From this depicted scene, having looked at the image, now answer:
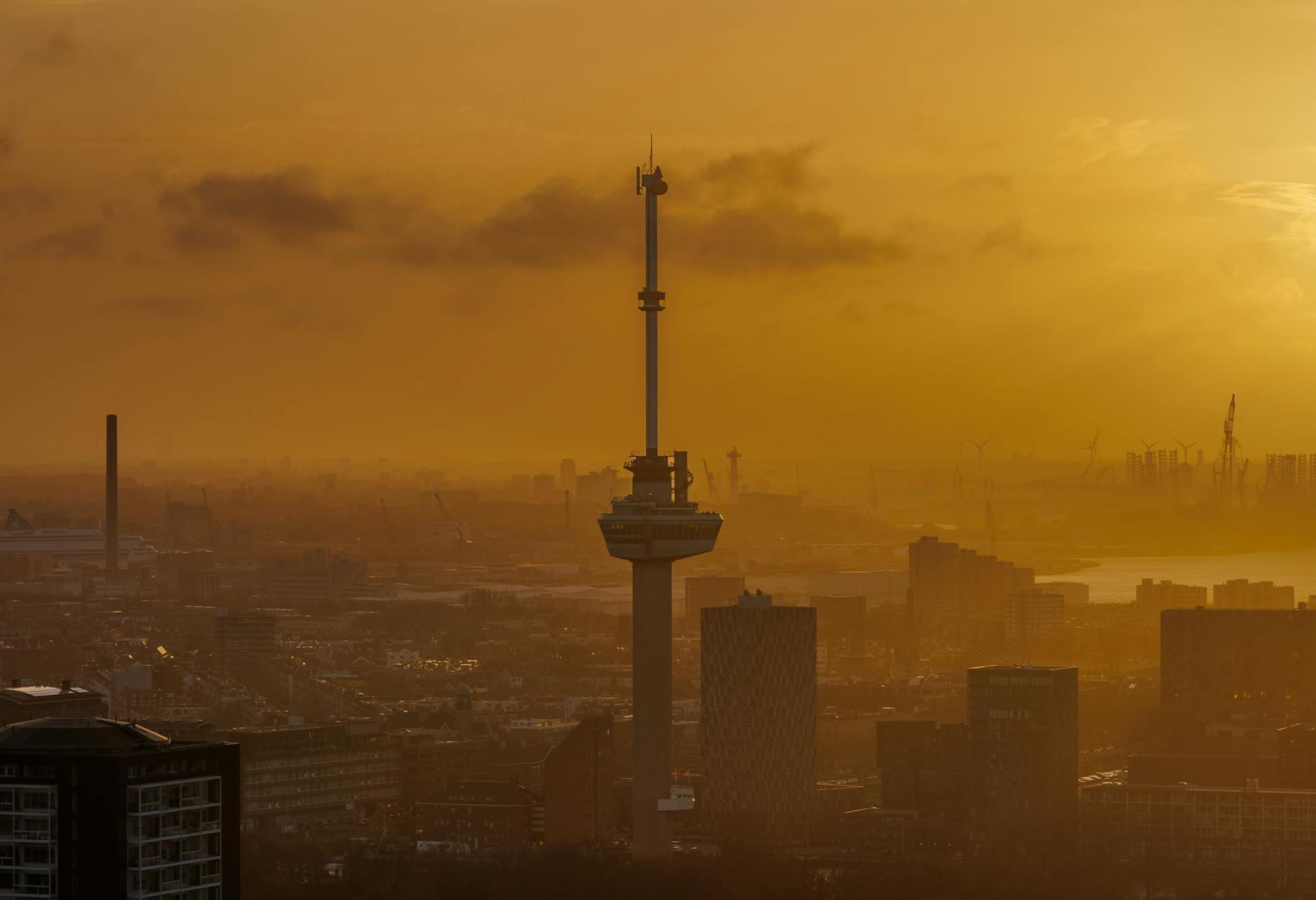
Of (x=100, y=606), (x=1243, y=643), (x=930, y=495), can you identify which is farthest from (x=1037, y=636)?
(x=930, y=495)

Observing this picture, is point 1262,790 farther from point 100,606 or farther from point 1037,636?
point 100,606

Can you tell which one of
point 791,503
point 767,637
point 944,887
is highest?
point 791,503

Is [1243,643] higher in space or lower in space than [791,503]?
lower

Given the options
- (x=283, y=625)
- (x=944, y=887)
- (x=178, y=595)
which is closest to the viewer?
(x=944, y=887)

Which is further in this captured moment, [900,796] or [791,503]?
[791,503]

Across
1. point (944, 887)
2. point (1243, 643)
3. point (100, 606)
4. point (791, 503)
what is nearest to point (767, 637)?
point (944, 887)

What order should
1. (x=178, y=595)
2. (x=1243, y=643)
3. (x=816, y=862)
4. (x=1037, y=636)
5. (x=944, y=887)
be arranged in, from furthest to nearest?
(x=178, y=595) → (x=1037, y=636) → (x=1243, y=643) → (x=816, y=862) → (x=944, y=887)

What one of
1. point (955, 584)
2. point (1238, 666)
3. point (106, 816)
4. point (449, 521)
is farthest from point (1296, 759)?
point (449, 521)
